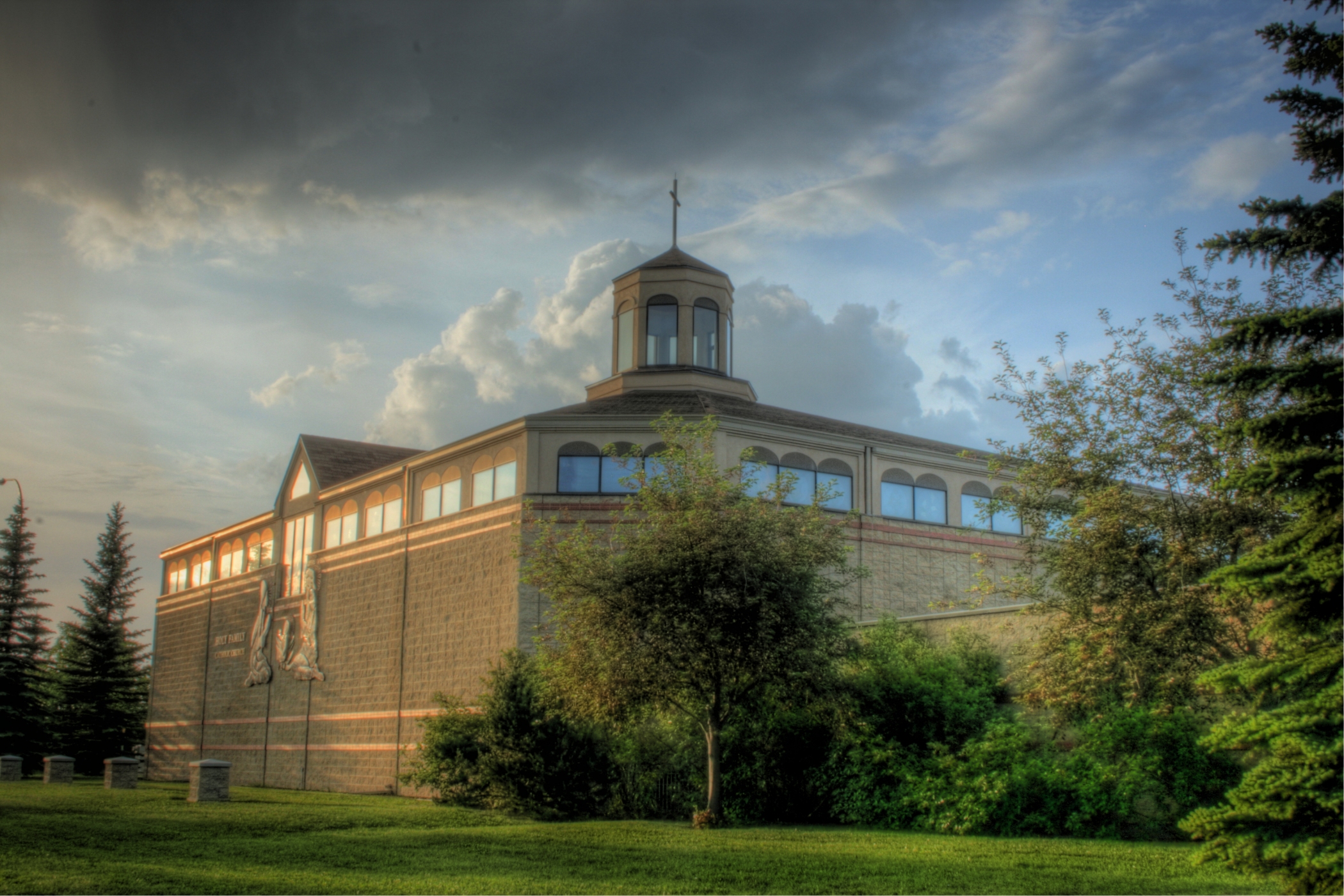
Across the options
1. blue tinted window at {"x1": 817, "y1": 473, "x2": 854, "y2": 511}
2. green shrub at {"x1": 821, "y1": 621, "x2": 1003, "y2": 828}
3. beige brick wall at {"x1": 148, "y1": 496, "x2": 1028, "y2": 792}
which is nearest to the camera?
green shrub at {"x1": 821, "y1": 621, "x2": 1003, "y2": 828}

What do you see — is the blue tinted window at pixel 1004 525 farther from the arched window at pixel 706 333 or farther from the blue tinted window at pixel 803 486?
the arched window at pixel 706 333

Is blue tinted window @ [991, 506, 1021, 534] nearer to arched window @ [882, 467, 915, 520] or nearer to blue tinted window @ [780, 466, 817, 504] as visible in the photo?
arched window @ [882, 467, 915, 520]

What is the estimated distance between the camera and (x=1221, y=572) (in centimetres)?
1029

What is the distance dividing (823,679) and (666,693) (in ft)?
9.77

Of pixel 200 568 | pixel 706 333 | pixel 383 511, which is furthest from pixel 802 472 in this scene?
pixel 200 568

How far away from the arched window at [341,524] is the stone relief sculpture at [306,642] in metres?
1.50

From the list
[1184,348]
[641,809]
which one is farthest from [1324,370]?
[641,809]

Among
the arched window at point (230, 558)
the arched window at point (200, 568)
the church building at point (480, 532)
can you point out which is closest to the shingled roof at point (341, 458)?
the church building at point (480, 532)

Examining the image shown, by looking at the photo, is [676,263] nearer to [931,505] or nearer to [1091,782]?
[931,505]

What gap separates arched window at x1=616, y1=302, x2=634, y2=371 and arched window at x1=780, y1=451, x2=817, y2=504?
27.4 ft

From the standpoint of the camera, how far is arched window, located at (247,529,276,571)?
47.5 m

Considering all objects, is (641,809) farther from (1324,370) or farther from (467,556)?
(1324,370)

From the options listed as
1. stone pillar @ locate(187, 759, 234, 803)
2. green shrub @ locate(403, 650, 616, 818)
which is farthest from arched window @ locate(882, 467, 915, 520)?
stone pillar @ locate(187, 759, 234, 803)

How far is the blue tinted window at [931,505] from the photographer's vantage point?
3603cm
